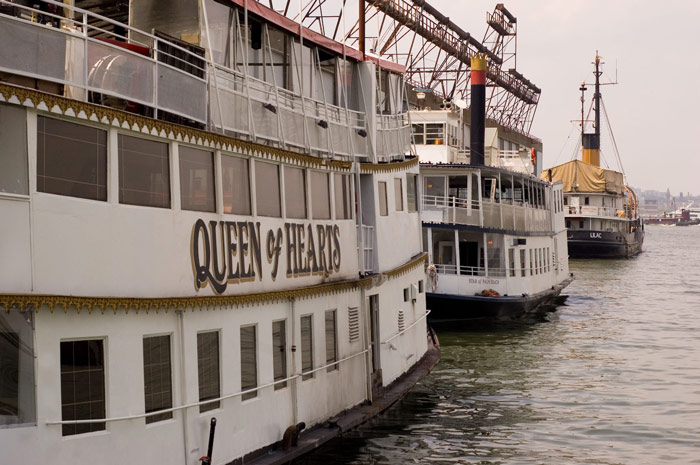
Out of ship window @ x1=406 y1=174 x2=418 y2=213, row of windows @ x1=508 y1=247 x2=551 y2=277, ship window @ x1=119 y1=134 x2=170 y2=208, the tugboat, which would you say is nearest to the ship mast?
the tugboat

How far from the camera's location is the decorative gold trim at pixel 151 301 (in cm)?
866

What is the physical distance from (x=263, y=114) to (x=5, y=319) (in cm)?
578

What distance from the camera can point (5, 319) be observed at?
28.7ft

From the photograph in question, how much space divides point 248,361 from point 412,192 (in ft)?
30.0

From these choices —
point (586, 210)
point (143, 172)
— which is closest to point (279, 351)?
point (143, 172)

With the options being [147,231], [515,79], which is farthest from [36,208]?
[515,79]

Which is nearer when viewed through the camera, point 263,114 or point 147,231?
point 147,231

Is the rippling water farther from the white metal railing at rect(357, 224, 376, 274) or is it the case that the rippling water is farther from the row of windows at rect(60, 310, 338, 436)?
the white metal railing at rect(357, 224, 376, 274)

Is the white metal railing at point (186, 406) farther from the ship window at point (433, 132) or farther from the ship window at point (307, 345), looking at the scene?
the ship window at point (433, 132)

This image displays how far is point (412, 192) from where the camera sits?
68.4 ft

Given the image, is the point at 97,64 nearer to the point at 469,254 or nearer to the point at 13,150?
the point at 13,150

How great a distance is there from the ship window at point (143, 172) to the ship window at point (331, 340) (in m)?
4.75

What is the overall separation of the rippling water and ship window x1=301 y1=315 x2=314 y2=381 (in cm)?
121

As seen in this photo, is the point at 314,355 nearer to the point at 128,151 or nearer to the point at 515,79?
the point at 128,151
